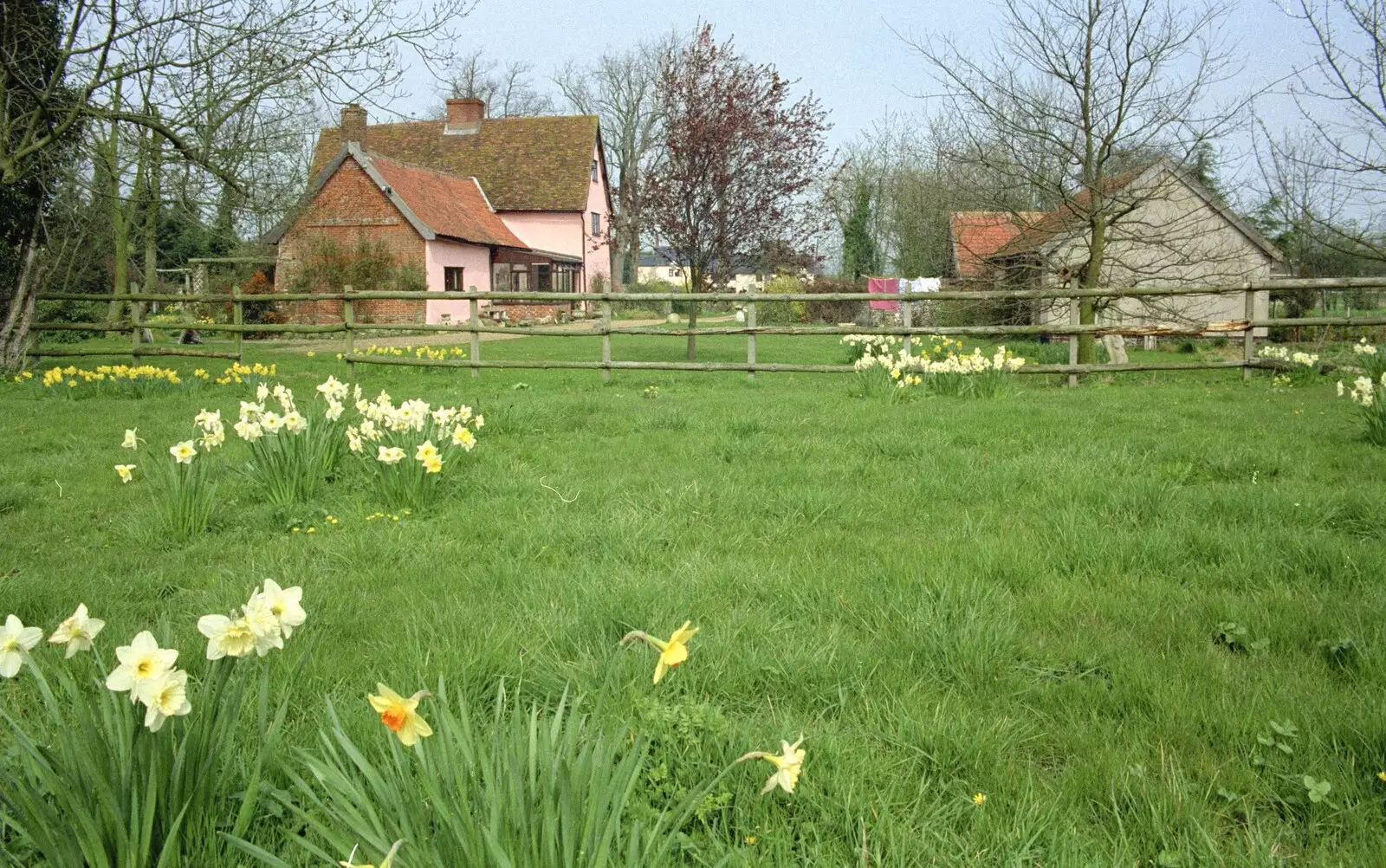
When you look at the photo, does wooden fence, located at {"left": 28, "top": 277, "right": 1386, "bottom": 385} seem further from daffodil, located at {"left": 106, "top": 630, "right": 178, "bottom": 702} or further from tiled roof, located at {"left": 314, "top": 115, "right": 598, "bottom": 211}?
tiled roof, located at {"left": 314, "top": 115, "right": 598, "bottom": 211}

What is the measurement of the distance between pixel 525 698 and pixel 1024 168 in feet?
39.5

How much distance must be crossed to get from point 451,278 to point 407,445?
28994 mm

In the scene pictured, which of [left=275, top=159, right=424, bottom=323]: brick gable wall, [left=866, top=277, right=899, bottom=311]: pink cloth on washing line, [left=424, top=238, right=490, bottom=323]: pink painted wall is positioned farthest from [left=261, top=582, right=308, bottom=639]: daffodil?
[left=866, top=277, right=899, bottom=311]: pink cloth on washing line

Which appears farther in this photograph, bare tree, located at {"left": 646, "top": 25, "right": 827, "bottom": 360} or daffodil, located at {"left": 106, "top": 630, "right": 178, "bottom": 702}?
bare tree, located at {"left": 646, "top": 25, "right": 827, "bottom": 360}

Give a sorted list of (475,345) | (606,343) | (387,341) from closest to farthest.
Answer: (606,343) < (475,345) < (387,341)

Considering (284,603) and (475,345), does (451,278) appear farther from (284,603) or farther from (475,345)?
(284,603)

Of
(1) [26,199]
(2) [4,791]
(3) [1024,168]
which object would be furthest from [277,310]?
(2) [4,791]

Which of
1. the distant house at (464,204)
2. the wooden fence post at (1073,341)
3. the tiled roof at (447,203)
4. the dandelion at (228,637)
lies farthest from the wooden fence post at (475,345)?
the tiled roof at (447,203)

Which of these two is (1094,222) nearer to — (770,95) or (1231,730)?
(770,95)

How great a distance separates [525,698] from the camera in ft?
8.18

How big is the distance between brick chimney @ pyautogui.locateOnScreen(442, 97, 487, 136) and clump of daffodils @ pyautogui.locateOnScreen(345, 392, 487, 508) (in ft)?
127

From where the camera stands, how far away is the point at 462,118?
40.8m

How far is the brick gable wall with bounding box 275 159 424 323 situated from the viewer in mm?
29422

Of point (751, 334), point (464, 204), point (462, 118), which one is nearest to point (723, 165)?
point (751, 334)
